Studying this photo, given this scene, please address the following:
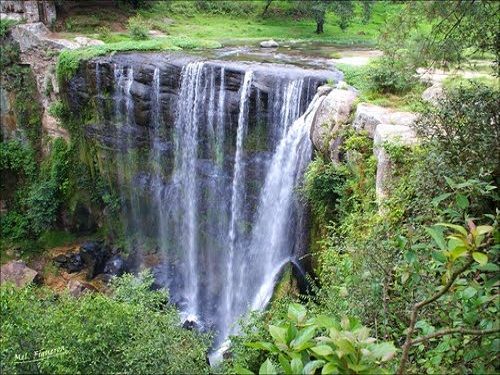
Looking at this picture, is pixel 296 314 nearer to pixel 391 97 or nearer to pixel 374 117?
pixel 374 117

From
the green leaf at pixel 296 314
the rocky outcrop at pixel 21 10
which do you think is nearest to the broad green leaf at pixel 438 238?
the green leaf at pixel 296 314

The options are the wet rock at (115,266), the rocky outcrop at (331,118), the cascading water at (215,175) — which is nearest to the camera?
the rocky outcrop at (331,118)

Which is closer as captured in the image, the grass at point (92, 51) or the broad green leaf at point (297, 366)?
the broad green leaf at point (297, 366)

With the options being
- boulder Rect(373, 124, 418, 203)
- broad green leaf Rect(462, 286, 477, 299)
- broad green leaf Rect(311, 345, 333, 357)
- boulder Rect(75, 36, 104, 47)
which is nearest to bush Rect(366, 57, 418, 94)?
boulder Rect(373, 124, 418, 203)

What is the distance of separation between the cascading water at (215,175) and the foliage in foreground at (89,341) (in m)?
3.75

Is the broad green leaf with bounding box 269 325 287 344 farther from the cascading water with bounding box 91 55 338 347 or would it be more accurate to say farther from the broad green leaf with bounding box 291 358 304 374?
the cascading water with bounding box 91 55 338 347

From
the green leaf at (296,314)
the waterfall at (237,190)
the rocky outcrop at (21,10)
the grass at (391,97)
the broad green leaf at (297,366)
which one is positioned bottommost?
the waterfall at (237,190)

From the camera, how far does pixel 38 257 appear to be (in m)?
15.2

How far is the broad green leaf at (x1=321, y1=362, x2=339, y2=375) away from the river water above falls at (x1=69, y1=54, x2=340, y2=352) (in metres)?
7.62

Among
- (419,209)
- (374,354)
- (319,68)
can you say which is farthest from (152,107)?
(374,354)

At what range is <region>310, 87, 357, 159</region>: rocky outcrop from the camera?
8508 mm

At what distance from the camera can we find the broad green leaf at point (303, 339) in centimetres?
231

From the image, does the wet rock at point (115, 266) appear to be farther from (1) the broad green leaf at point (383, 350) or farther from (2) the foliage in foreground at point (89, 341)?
(1) the broad green leaf at point (383, 350)

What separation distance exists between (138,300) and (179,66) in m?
6.38
